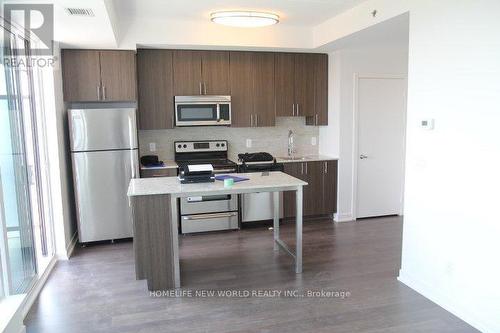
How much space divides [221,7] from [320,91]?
6.88 feet

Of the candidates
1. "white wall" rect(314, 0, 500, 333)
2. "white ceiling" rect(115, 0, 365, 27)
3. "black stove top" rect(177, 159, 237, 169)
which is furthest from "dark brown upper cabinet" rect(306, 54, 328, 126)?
"white wall" rect(314, 0, 500, 333)

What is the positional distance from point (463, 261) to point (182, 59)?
A: 154 inches

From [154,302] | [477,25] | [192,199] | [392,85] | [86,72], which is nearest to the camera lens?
[477,25]

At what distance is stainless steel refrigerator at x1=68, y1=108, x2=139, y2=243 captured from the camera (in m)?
4.33

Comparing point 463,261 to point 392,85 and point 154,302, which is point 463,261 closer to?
point 154,302

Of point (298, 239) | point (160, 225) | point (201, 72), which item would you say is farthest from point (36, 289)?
point (201, 72)

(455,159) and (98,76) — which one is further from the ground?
(98,76)

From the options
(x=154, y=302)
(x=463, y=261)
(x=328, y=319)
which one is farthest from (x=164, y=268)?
(x=463, y=261)

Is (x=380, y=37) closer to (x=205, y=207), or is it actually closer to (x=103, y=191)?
(x=205, y=207)

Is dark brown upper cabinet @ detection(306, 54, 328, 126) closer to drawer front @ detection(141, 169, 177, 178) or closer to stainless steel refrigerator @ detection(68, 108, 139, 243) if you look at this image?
drawer front @ detection(141, 169, 177, 178)

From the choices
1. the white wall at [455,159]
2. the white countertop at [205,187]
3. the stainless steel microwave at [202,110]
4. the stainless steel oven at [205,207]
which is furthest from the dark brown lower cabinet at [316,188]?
the white wall at [455,159]

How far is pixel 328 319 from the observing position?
2822 millimetres

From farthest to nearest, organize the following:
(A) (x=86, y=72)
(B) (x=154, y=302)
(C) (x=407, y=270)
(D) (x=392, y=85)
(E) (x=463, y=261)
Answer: (D) (x=392, y=85)
(A) (x=86, y=72)
(C) (x=407, y=270)
(B) (x=154, y=302)
(E) (x=463, y=261)

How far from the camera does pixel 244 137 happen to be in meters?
5.67
